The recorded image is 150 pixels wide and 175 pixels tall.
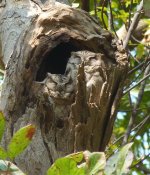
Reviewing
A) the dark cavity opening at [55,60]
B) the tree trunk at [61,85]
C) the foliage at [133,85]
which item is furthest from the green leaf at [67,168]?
the foliage at [133,85]

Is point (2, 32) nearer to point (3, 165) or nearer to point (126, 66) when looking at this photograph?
point (126, 66)

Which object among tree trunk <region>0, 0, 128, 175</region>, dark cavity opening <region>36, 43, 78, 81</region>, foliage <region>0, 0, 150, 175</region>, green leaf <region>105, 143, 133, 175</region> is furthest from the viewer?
foliage <region>0, 0, 150, 175</region>

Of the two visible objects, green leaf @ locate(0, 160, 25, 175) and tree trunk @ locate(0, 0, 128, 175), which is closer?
green leaf @ locate(0, 160, 25, 175)

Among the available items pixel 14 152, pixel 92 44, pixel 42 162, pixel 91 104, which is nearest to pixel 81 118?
→ pixel 91 104

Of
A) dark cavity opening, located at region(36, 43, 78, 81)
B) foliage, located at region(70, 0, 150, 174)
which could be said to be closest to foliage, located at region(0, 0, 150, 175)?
foliage, located at region(70, 0, 150, 174)

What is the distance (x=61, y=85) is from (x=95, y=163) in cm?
56

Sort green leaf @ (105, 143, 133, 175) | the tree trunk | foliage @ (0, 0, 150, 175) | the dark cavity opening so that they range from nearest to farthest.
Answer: green leaf @ (105, 143, 133, 175)
the tree trunk
the dark cavity opening
foliage @ (0, 0, 150, 175)

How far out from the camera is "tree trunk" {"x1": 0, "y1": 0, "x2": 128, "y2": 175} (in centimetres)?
133

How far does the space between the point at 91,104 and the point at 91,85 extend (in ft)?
0.18

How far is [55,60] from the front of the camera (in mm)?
1605

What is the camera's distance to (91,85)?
1.36 meters

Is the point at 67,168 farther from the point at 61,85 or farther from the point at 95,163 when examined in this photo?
the point at 61,85

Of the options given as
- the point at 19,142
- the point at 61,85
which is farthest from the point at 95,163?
the point at 61,85

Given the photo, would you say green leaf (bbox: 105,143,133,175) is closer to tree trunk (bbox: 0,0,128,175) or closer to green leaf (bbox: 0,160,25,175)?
green leaf (bbox: 0,160,25,175)
